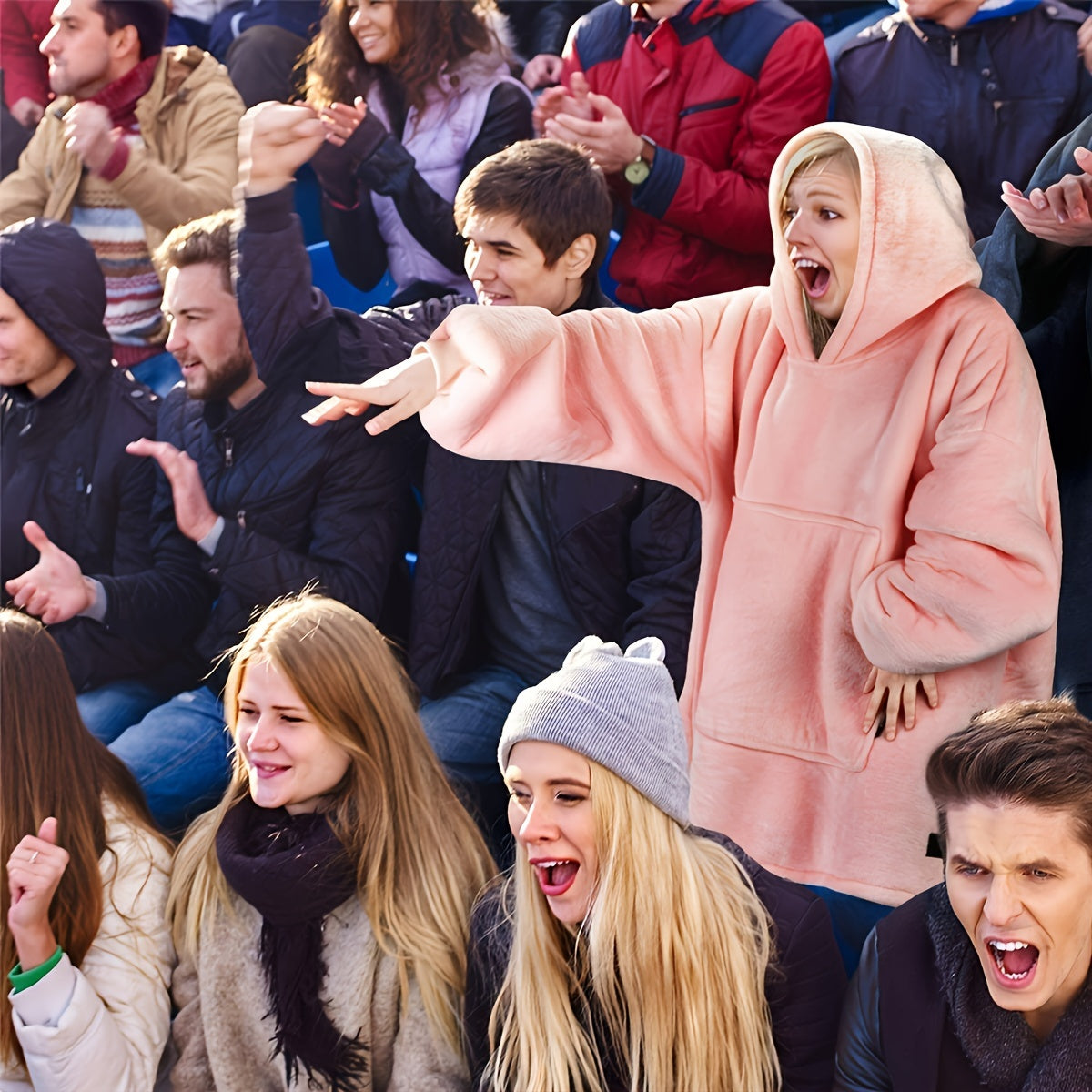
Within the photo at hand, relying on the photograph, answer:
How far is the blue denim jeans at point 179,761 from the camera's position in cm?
322

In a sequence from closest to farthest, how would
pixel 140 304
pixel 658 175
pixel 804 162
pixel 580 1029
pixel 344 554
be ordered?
1. pixel 580 1029
2. pixel 804 162
3. pixel 658 175
4. pixel 344 554
5. pixel 140 304

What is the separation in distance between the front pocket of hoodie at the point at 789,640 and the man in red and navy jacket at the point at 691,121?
517 mm

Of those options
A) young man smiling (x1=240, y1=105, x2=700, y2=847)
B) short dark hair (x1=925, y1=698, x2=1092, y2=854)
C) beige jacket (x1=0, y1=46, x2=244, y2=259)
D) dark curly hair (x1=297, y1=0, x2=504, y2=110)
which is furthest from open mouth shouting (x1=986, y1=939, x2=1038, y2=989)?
beige jacket (x1=0, y1=46, x2=244, y2=259)

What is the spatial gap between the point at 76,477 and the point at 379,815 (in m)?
1.18

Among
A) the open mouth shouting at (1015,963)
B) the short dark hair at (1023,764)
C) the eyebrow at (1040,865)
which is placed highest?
the short dark hair at (1023,764)

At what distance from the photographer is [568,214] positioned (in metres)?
2.95

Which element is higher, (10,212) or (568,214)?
(568,214)

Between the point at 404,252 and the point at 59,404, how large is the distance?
0.88 metres

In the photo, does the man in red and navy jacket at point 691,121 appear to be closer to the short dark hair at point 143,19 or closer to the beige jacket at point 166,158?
the beige jacket at point 166,158

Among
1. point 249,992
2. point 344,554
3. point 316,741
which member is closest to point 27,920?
point 249,992

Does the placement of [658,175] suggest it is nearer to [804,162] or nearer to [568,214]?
[568,214]

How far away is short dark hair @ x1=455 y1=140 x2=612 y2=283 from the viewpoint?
116 inches

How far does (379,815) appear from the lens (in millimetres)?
2744

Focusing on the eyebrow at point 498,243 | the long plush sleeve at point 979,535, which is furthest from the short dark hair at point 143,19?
the long plush sleeve at point 979,535
